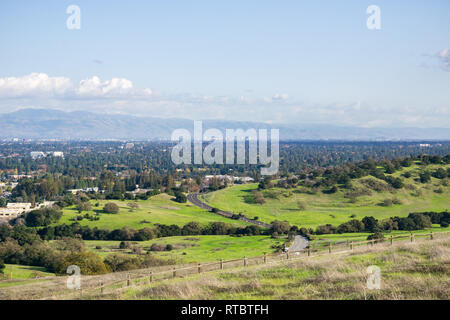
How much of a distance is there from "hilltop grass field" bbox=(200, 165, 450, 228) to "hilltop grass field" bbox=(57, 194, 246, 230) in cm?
724

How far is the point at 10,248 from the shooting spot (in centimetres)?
4666

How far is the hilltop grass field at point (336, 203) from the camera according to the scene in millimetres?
74625

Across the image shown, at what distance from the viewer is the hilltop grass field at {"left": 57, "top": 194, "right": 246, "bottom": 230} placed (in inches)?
2650

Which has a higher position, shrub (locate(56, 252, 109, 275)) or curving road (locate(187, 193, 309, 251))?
shrub (locate(56, 252, 109, 275))

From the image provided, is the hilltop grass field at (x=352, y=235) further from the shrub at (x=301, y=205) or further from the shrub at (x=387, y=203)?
the shrub at (x=301, y=205)

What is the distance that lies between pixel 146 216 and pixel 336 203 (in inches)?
1447

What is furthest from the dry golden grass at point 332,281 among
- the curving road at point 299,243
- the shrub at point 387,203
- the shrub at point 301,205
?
the shrub at point 387,203

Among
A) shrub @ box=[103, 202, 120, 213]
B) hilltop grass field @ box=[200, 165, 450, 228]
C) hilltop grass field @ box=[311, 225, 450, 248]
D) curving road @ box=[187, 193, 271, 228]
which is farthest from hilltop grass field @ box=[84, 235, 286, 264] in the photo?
shrub @ box=[103, 202, 120, 213]

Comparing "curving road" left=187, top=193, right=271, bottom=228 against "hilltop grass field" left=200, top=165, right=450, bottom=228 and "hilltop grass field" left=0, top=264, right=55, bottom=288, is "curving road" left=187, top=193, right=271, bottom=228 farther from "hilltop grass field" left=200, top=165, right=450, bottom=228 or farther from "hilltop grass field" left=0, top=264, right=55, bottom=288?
"hilltop grass field" left=0, top=264, right=55, bottom=288

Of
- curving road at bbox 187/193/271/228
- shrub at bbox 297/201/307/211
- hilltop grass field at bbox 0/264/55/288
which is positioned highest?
hilltop grass field at bbox 0/264/55/288

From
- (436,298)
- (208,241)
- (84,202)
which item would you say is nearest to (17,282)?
(436,298)

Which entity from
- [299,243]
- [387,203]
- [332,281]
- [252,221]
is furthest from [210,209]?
[332,281]

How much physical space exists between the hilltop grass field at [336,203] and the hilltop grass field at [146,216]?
724 centimetres
